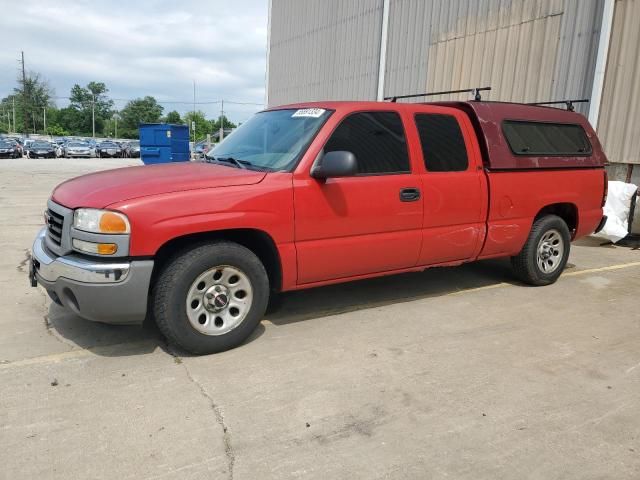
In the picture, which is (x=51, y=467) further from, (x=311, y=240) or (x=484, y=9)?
(x=484, y=9)

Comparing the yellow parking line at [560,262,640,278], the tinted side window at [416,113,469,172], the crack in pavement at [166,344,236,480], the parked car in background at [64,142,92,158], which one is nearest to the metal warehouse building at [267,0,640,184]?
the yellow parking line at [560,262,640,278]

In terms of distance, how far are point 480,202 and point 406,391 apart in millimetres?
2358

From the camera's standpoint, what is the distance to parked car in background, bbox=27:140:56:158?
3866 cm

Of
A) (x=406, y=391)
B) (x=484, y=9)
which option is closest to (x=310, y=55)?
(x=484, y=9)

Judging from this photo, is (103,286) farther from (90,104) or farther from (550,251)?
(90,104)

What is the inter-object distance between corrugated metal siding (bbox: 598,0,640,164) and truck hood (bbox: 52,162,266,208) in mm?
7805

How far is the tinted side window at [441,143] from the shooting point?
15.7 feet

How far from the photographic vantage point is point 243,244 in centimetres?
409

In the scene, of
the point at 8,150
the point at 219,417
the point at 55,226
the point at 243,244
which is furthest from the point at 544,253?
the point at 8,150

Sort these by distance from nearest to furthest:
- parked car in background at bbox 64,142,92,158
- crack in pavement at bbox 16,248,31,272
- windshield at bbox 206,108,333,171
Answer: windshield at bbox 206,108,333,171 < crack in pavement at bbox 16,248,31,272 < parked car in background at bbox 64,142,92,158

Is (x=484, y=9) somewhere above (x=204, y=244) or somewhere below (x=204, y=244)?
above

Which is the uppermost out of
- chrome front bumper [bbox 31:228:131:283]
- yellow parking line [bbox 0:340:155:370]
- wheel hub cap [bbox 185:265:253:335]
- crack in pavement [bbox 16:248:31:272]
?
chrome front bumper [bbox 31:228:131:283]

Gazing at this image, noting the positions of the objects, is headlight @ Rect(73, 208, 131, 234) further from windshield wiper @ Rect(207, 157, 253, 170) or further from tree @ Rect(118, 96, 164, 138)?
tree @ Rect(118, 96, 164, 138)

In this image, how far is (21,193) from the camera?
47.0 ft
